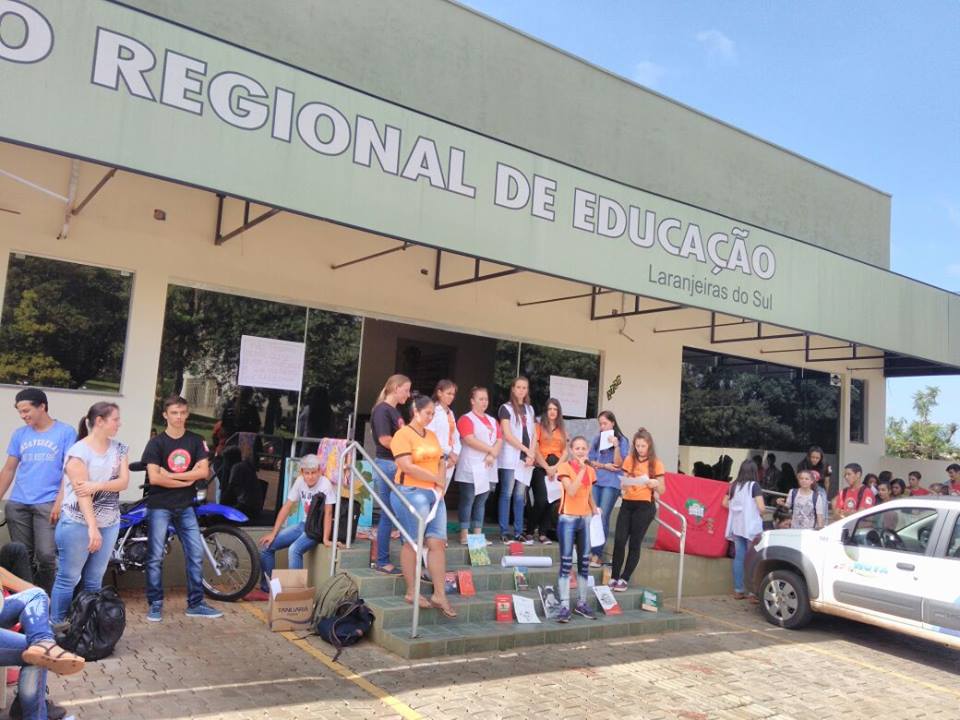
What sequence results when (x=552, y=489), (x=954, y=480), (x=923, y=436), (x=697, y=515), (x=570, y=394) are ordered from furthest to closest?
(x=923, y=436) < (x=954, y=480) < (x=570, y=394) < (x=697, y=515) < (x=552, y=489)

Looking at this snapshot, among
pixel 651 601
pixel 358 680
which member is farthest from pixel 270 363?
pixel 651 601

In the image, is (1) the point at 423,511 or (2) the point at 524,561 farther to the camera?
(2) the point at 524,561

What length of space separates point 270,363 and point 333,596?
3222mm

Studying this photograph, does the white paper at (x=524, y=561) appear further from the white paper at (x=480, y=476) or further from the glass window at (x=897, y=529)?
the glass window at (x=897, y=529)

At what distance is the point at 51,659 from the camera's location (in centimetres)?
364

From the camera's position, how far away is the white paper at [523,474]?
839cm

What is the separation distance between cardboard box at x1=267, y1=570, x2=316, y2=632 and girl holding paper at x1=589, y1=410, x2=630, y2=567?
3.40 m

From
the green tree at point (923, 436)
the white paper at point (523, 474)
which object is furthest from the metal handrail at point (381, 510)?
the green tree at point (923, 436)

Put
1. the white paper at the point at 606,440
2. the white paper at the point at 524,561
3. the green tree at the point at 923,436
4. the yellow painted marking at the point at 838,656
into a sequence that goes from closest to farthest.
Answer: the yellow painted marking at the point at 838,656 < the white paper at the point at 524,561 < the white paper at the point at 606,440 < the green tree at the point at 923,436

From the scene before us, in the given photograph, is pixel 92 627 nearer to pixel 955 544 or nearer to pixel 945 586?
pixel 945 586

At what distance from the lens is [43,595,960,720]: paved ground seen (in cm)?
489

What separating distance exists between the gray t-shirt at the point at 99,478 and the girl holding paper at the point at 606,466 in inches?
195

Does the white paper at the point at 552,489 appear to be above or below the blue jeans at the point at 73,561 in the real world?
above

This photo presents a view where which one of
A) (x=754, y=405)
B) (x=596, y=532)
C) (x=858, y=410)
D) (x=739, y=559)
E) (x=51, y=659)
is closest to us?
(x=51, y=659)
